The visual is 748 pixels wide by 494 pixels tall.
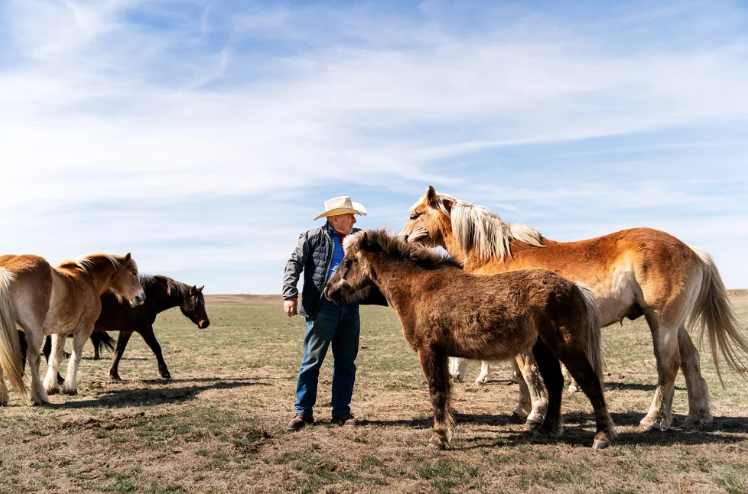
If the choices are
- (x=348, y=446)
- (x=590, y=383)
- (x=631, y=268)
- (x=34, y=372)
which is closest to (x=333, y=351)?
(x=348, y=446)

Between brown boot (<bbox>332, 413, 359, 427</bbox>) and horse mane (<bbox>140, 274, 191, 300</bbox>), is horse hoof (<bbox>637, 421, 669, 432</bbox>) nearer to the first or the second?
brown boot (<bbox>332, 413, 359, 427</bbox>)

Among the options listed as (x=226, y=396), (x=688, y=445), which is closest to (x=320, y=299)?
(x=226, y=396)

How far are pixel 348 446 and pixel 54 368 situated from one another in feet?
22.2

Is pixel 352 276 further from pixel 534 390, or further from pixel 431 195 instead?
pixel 534 390

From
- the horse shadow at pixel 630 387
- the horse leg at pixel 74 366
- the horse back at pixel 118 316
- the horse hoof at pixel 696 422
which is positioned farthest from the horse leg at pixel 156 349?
the horse hoof at pixel 696 422

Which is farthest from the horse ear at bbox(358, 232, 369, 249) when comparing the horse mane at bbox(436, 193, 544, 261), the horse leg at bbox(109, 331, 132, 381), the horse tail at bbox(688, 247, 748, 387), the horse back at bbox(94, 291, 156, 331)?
the horse back at bbox(94, 291, 156, 331)

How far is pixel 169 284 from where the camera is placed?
1377cm

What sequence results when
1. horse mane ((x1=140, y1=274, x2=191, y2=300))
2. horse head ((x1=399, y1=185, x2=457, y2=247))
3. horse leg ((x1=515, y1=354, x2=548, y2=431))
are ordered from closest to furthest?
horse leg ((x1=515, y1=354, x2=548, y2=431)) < horse head ((x1=399, y1=185, x2=457, y2=247)) < horse mane ((x1=140, y1=274, x2=191, y2=300))

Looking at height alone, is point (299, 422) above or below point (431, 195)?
below

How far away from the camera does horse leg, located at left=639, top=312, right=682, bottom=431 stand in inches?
255

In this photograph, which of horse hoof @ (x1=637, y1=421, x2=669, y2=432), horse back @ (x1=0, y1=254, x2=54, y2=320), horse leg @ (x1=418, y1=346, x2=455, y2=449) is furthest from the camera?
horse back @ (x1=0, y1=254, x2=54, y2=320)

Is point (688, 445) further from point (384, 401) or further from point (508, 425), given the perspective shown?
point (384, 401)

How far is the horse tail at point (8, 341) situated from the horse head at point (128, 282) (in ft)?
10.2

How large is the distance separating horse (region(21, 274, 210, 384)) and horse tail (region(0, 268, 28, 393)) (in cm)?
330
